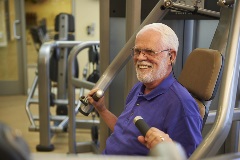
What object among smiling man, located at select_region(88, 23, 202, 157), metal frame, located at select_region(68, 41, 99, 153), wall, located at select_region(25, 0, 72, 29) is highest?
wall, located at select_region(25, 0, 72, 29)

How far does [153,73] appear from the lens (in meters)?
1.54

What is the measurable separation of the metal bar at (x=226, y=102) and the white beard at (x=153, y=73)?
311mm

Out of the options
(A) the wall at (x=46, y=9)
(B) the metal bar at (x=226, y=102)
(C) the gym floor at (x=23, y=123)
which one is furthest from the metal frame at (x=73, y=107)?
(A) the wall at (x=46, y=9)

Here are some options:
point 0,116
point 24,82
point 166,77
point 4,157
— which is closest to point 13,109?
point 0,116

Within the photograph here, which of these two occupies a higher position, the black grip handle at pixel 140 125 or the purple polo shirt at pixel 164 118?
the black grip handle at pixel 140 125

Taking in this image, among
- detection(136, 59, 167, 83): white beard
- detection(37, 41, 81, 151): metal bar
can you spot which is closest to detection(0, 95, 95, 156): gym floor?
detection(37, 41, 81, 151): metal bar

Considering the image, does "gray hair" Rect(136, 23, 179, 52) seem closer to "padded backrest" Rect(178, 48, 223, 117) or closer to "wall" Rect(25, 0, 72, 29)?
"padded backrest" Rect(178, 48, 223, 117)

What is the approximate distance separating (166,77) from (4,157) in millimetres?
1294

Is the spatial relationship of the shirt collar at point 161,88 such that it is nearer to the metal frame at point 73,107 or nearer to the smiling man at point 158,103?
the smiling man at point 158,103

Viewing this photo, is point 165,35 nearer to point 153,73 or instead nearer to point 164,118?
point 153,73

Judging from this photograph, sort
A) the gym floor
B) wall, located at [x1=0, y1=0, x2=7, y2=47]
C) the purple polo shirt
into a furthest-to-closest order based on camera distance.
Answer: wall, located at [x1=0, y1=0, x2=7, y2=47] < the gym floor < the purple polo shirt

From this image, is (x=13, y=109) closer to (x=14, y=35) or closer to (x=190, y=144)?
(x=14, y=35)

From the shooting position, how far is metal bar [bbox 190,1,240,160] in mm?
1155

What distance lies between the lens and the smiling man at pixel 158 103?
1358 millimetres
